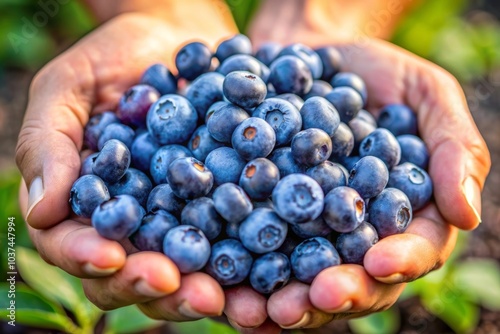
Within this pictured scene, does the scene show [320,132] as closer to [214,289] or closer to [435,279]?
[214,289]

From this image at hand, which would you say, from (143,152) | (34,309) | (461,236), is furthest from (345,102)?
(34,309)

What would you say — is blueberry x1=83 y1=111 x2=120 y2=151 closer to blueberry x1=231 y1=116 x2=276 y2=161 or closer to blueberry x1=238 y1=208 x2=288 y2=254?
blueberry x1=231 y1=116 x2=276 y2=161

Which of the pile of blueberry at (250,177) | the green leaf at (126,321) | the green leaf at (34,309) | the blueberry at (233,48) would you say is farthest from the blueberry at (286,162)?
the green leaf at (34,309)

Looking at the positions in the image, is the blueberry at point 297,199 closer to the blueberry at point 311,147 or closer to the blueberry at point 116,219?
the blueberry at point 311,147

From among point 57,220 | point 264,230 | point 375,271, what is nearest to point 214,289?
point 264,230

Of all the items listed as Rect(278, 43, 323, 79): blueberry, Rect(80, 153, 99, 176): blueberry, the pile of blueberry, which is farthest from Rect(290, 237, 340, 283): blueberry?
Rect(278, 43, 323, 79): blueberry

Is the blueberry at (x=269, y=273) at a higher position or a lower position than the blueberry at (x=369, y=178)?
lower
